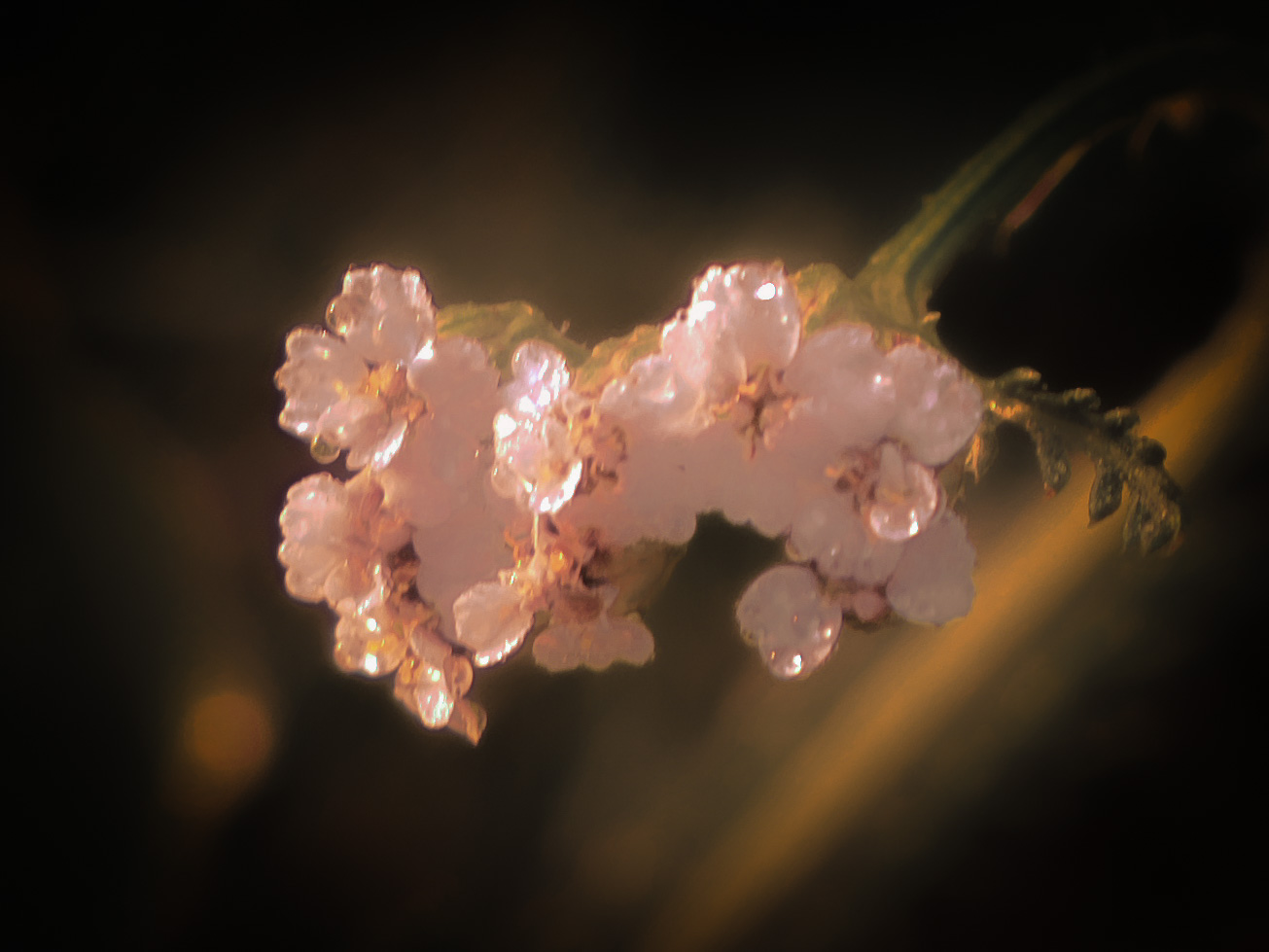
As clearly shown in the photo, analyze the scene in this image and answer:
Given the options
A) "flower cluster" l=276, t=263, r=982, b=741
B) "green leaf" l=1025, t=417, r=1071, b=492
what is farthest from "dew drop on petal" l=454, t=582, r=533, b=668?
"green leaf" l=1025, t=417, r=1071, b=492

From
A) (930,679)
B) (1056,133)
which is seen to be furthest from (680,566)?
(1056,133)

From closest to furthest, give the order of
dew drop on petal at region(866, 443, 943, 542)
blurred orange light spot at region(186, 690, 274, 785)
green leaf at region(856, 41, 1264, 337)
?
dew drop on petal at region(866, 443, 943, 542)
green leaf at region(856, 41, 1264, 337)
blurred orange light spot at region(186, 690, 274, 785)

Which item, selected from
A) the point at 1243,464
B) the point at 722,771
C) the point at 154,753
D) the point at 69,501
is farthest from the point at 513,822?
the point at 1243,464

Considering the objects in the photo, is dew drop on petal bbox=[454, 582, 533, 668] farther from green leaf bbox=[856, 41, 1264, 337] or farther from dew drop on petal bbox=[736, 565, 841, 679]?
green leaf bbox=[856, 41, 1264, 337]

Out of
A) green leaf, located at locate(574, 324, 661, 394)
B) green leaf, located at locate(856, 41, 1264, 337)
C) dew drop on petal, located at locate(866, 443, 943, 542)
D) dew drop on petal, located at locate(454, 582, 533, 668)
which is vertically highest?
green leaf, located at locate(856, 41, 1264, 337)

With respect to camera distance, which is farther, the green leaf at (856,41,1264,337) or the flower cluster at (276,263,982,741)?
the green leaf at (856,41,1264,337)

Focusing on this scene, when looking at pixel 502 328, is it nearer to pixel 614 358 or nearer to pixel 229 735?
pixel 614 358
